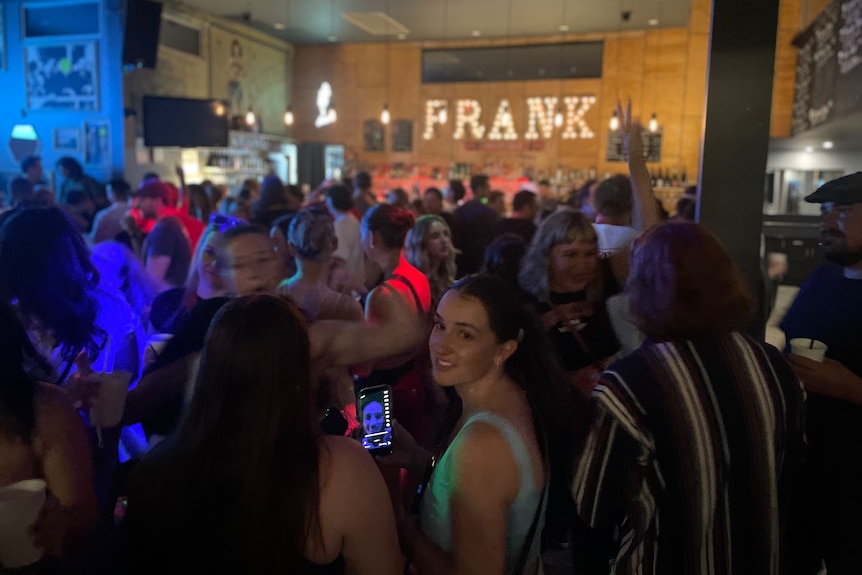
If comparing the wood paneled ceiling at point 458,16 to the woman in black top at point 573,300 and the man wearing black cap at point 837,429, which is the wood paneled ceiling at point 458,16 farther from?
the man wearing black cap at point 837,429

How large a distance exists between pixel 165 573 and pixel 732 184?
2.46m

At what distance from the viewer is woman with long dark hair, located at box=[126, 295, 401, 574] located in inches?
44.9

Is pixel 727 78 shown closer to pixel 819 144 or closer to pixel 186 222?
pixel 186 222

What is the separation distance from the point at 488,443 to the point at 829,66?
722 centimetres

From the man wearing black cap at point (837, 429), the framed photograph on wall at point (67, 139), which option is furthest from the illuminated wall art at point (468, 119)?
the man wearing black cap at point (837, 429)

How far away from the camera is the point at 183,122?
831cm

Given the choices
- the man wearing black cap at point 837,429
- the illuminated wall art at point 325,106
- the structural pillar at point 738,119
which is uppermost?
the illuminated wall art at point 325,106

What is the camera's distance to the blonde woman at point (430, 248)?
3418 mm

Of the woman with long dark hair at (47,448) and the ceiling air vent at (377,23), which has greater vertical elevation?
the ceiling air vent at (377,23)

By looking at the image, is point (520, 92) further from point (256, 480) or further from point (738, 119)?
point (256, 480)

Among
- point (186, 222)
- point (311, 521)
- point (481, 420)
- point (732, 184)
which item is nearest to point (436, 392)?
point (481, 420)

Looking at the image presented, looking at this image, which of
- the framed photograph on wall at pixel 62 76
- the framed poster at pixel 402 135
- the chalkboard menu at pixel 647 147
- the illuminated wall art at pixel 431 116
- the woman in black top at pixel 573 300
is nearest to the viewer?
the woman in black top at pixel 573 300

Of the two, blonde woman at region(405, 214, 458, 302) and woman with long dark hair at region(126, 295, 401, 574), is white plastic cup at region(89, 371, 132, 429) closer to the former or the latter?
woman with long dark hair at region(126, 295, 401, 574)

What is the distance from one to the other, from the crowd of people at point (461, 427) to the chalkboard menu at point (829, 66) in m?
4.57
